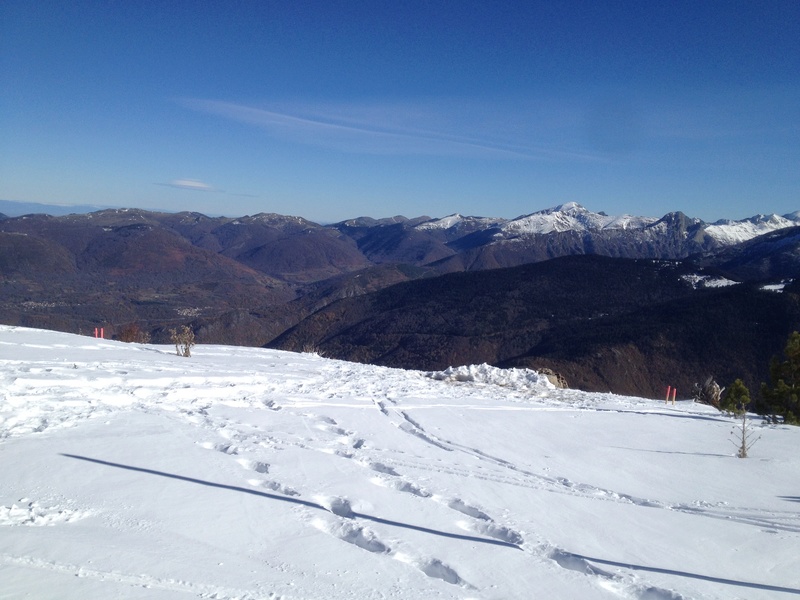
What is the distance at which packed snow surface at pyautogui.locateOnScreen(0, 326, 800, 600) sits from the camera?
481 centimetres

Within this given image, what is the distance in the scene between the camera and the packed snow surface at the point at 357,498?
4812 millimetres

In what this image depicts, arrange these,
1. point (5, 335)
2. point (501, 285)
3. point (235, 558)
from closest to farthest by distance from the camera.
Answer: point (235, 558) < point (5, 335) < point (501, 285)

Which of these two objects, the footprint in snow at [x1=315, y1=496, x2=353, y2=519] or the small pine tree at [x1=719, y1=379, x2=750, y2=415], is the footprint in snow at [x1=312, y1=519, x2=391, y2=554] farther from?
the small pine tree at [x1=719, y1=379, x2=750, y2=415]

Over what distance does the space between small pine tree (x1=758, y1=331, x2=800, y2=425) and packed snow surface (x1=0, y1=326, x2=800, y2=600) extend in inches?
123

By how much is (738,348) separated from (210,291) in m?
129

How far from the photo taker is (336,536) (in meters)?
5.61

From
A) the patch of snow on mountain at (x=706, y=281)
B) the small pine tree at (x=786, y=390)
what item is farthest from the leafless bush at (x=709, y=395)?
the patch of snow on mountain at (x=706, y=281)

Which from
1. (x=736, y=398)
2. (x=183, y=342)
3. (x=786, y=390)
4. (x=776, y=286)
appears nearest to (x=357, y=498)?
(x=736, y=398)

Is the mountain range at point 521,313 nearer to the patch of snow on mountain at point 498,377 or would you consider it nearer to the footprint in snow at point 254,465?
the patch of snow on mountain at point 498,377

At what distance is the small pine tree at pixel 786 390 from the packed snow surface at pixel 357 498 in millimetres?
3127

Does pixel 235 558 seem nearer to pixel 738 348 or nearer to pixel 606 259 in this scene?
pixel 738 348

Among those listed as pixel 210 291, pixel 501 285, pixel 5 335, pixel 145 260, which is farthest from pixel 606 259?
pixel 145 260

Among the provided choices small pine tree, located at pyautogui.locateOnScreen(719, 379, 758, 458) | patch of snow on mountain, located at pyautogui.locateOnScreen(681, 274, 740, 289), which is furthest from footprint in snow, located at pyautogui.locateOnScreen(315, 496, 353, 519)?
patch of snow on mountain, located at pyautogui.locateOnScreen(681, 274, 740, 289)

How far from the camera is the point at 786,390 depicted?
15.2m
